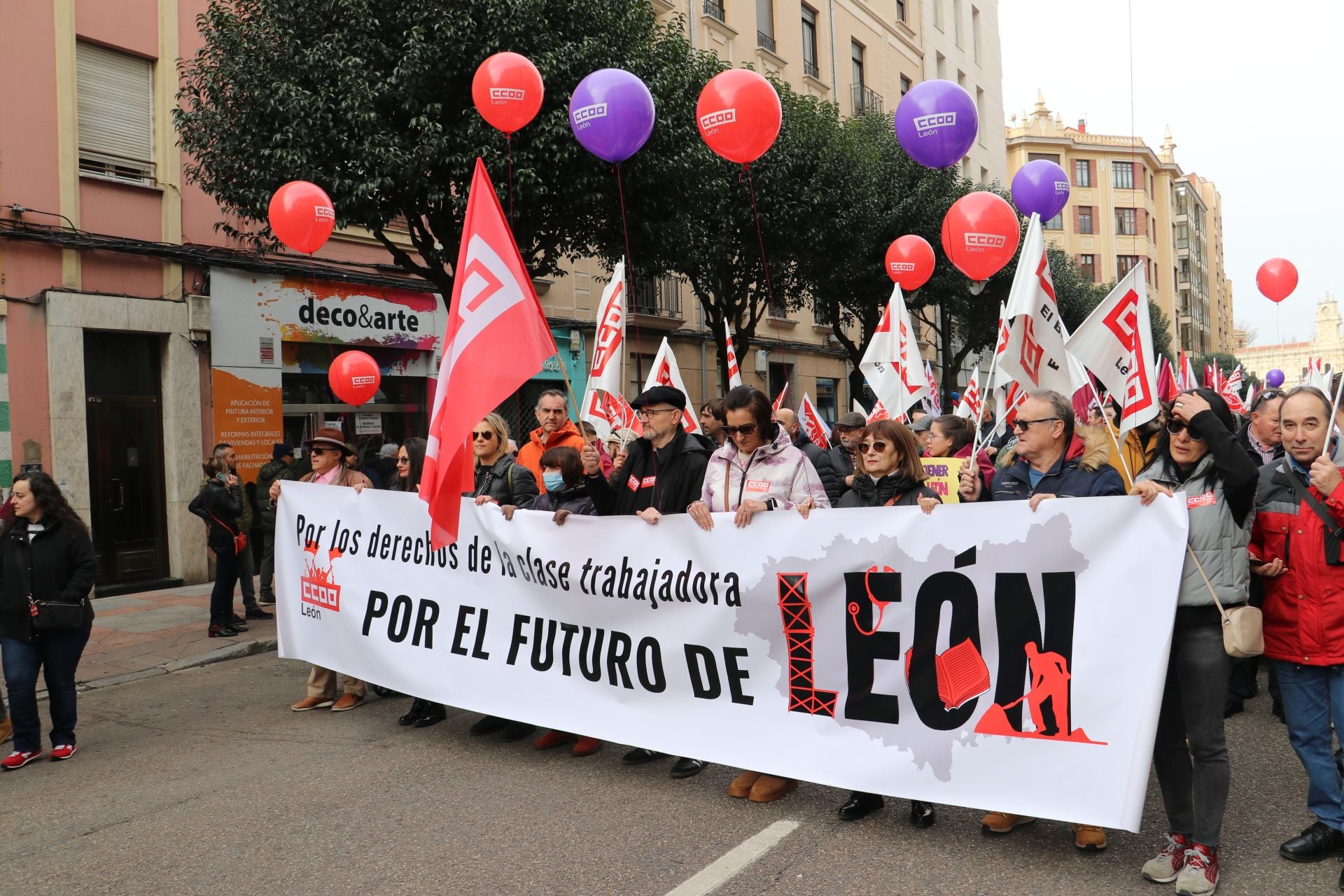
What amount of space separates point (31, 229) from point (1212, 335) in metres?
105

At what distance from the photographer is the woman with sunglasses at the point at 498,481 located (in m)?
5.66

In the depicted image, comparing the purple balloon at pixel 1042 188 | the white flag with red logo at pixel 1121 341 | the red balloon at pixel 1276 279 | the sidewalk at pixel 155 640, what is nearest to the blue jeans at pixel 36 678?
the sidewalk at pixel 155 640

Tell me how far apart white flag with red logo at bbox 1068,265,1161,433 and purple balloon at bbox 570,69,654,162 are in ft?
15.1

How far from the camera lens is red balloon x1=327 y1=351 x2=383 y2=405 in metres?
Result: 12.0

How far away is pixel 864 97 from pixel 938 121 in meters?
21.0

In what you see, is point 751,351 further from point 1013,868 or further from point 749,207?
point 1013,868

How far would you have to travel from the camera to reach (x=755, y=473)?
4719mm

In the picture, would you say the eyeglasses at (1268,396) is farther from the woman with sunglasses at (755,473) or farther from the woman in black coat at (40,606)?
the woman in black coat at (40,606)

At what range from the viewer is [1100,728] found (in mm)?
3592

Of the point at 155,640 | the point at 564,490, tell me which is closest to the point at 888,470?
the point at 564,490

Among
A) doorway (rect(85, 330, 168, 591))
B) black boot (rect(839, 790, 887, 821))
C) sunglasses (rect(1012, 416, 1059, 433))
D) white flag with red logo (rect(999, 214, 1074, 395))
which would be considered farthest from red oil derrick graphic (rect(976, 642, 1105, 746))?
doorway (rect(85, 330, 168, 591))

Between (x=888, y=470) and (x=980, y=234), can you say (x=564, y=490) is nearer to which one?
(x=888, y=470)

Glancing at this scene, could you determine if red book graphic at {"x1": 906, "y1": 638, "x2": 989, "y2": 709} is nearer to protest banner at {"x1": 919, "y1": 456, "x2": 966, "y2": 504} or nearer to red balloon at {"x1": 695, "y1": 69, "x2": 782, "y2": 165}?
protest banner at {"x1": 919, "y1": 456, "x2": 966, "y2": 504}

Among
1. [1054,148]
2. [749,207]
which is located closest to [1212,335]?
[1054,148]
